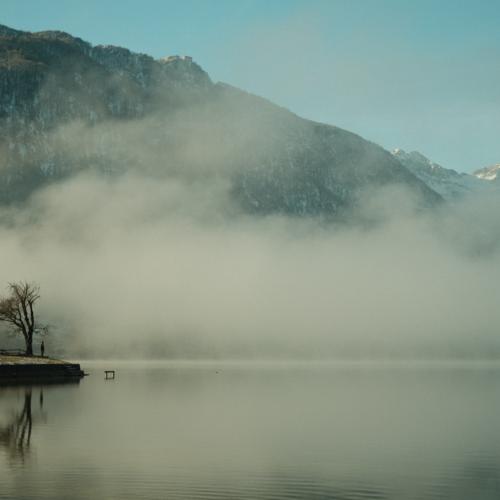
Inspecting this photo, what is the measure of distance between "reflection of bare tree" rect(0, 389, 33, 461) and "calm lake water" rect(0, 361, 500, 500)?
0.10 meters

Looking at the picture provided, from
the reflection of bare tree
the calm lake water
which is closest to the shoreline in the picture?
the calm lake water

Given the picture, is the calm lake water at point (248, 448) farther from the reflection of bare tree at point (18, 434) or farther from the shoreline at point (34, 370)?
the shoreline at point (34, 370)

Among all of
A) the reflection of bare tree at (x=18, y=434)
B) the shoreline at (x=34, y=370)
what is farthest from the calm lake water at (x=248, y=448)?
the shoreline at (x=34, y=370)

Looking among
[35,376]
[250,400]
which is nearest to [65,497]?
[250,400]

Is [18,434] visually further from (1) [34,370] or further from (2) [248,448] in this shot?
(1) [34,370]

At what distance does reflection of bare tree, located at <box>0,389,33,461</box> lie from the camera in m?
56.6

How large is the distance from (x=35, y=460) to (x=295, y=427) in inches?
1228

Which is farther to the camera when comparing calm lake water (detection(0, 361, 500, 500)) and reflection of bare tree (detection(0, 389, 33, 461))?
reflection of bare tree (detection(0, 389, 33, 461))

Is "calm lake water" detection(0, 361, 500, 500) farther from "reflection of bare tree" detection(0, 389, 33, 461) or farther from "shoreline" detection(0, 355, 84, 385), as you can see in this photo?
"shoreline" detection(0, 355, 84, 385)

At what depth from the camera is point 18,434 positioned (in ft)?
219

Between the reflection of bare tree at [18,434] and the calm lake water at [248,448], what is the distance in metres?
0.10

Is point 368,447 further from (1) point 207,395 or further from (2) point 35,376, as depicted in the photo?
(2) point 35,376

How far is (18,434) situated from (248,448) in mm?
21118

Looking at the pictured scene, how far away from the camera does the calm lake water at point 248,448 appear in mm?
44469
